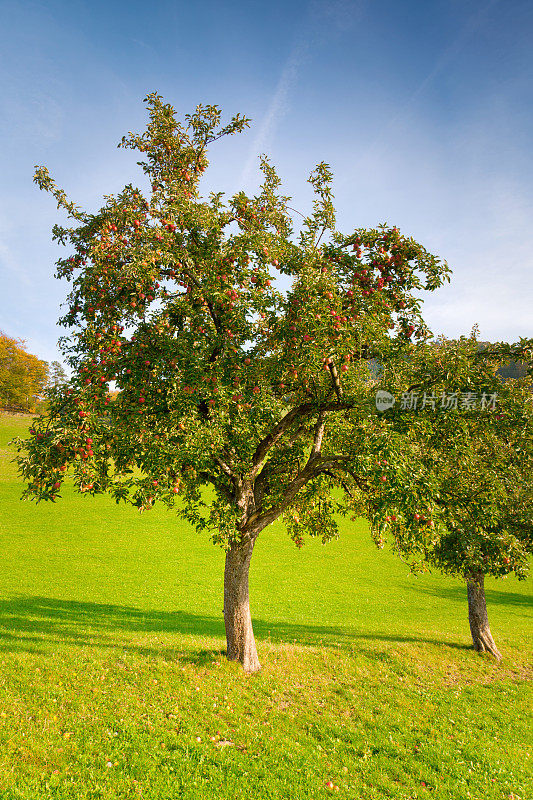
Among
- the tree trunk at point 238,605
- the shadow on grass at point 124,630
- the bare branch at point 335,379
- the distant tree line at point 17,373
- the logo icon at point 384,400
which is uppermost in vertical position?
the distant tree line at point 17,373

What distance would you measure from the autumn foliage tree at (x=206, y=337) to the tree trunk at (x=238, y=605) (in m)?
0.07

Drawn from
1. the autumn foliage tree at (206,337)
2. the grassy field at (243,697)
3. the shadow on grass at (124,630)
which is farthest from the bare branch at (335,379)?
the shadow on grass at (124,630)

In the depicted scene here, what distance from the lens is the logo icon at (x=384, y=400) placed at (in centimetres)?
1095

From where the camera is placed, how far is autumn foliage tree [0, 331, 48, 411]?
82506 mm

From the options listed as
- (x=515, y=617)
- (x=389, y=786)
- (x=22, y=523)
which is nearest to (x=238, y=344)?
(x=389, y=786)

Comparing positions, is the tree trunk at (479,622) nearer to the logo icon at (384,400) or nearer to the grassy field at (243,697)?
the grassy field at (243,697)

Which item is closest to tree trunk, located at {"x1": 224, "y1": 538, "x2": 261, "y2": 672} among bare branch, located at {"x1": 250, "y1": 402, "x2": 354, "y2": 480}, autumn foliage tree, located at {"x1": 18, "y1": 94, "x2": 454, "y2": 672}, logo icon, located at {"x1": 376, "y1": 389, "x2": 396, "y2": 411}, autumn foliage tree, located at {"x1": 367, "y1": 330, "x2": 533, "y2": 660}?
autumn foliage tree, located at {"x1": 18, "y1": 94, "x2": 454, "y2": 672}

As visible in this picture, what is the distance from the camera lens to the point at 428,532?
10195mm

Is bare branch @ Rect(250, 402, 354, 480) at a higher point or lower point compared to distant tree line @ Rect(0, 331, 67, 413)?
lower

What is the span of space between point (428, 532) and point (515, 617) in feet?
85.2

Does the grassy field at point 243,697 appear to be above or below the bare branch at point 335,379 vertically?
below

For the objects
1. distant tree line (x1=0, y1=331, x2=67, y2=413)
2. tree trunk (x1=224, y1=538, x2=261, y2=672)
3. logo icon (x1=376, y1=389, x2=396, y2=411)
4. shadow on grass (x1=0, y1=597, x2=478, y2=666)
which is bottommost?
shadow on grass (x1=0, y1=597, x2=478, y2=666)

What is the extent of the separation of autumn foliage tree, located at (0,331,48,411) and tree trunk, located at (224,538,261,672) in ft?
271

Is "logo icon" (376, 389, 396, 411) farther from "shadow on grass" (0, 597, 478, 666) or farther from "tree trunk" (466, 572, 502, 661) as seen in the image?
"tree trunk" (466, 572, 502, 661)
